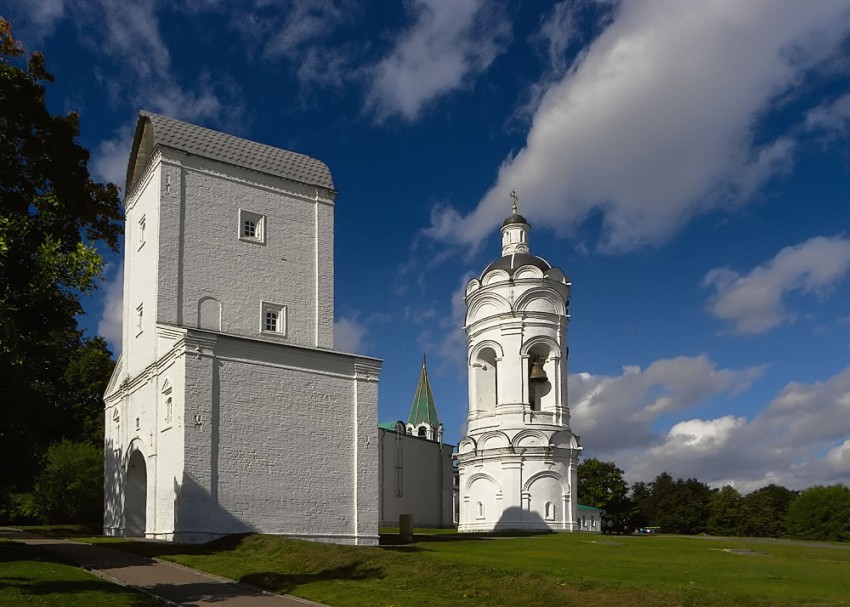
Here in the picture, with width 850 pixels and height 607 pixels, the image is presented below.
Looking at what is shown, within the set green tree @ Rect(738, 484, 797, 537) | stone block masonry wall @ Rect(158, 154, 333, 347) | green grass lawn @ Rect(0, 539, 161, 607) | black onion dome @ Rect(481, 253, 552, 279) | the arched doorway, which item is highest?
black onion dome @ Rect(481, 253, 552, 279)

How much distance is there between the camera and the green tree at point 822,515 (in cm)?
5888

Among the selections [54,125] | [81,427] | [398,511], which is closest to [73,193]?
[54,125]

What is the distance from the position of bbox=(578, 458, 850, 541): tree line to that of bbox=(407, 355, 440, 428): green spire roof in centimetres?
1462

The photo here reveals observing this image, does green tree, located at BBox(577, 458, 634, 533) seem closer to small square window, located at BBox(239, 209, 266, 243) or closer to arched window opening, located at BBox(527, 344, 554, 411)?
arched window opening, located at BBox(527, 344, 554, 411)

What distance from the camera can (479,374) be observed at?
158ft

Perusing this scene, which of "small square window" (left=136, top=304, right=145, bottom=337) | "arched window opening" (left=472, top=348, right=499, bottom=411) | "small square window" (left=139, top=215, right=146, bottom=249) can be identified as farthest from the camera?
"arched window opening" (left=472, top=348, right=499, bottom=411)

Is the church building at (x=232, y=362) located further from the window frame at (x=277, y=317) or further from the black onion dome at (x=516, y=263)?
the black onion dome at (x=516, y=263)

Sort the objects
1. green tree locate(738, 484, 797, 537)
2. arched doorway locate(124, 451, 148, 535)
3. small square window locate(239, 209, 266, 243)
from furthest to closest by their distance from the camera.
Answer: green tree locate(738, 484, 797, 537) → small square window locate(239, 209, 266, 243) → arched doorway locate(124, 451, 148, 535)

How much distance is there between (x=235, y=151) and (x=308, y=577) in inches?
695

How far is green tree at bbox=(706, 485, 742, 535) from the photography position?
73.3 meters

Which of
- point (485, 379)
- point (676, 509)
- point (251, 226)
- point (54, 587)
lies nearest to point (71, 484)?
point (251, 226)

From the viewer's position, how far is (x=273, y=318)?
29.9 m

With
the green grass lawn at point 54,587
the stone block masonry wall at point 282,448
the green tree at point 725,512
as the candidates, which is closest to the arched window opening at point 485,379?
the stone block masonry wall at point 282,448

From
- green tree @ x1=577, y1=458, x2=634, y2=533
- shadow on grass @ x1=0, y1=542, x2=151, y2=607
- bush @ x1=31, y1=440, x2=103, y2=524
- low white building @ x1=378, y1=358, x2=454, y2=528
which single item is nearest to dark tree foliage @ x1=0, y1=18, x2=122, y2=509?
shadow on grass @ x1=0, y1=542, x2=151, y2=607
